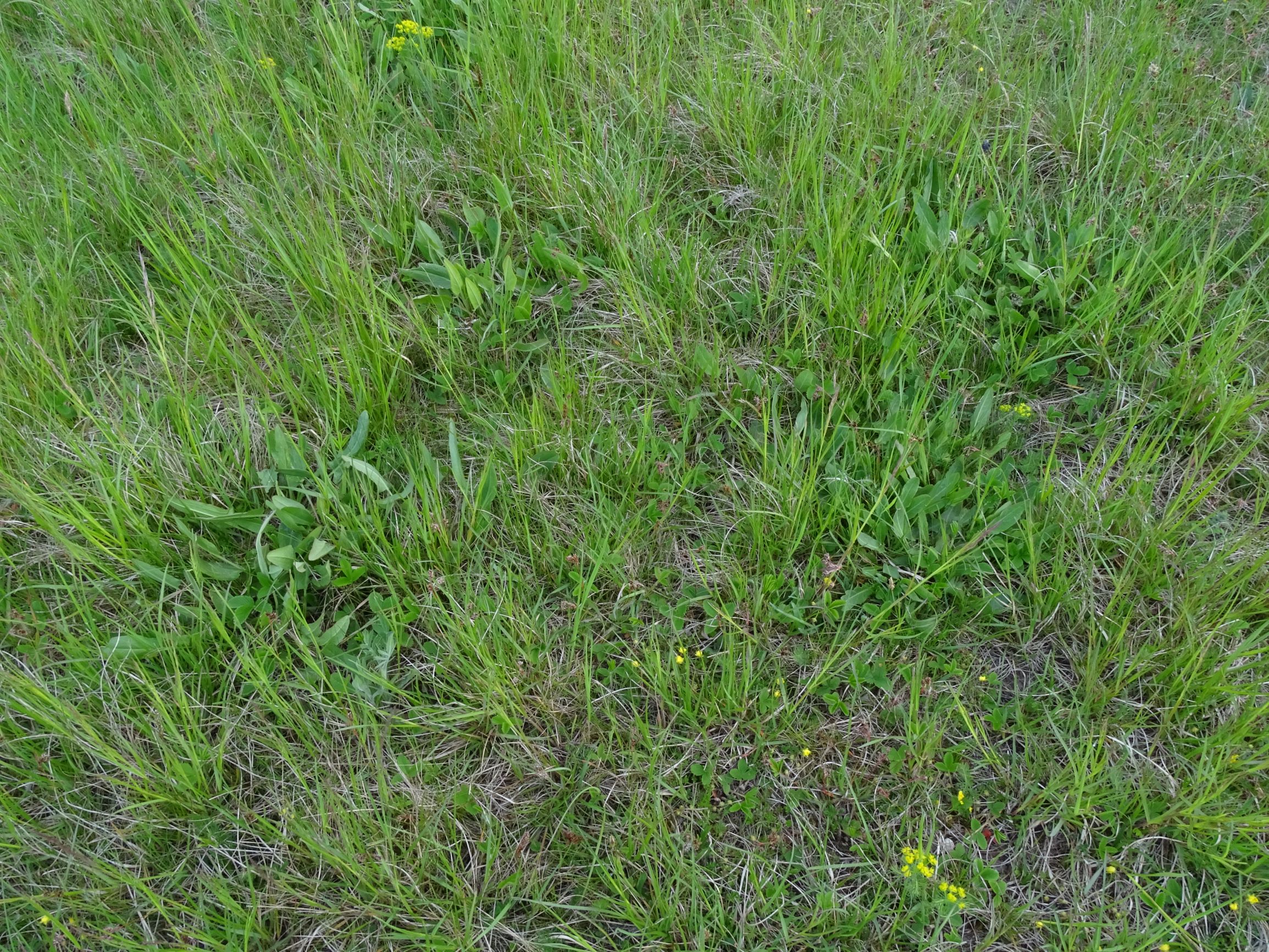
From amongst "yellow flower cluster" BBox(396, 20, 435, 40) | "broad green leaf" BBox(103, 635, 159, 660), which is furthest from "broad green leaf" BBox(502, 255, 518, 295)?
"broad green leaf" BBox(103, 635, 159, 660)

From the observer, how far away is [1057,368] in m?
2.31

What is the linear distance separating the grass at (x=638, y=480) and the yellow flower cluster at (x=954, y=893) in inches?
1.1

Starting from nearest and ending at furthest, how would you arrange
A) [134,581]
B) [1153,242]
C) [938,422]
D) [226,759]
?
[226,759] < [134,581] < [938,422] < [1153,242]

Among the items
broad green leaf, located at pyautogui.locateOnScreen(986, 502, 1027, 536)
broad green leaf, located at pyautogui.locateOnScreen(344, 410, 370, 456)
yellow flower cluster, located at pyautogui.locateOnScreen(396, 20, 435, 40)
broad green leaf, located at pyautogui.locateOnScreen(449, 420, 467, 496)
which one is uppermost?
yellow flower cluster, located at pyautogui.locateOnScreen(396, 20, 435, 40)

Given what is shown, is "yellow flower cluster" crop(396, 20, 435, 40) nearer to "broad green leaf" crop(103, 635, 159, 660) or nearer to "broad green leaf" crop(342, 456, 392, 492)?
"broad green leaf" crop(342, 456, 392, 492)

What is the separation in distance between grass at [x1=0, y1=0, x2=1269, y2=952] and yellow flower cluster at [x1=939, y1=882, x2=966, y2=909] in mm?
28

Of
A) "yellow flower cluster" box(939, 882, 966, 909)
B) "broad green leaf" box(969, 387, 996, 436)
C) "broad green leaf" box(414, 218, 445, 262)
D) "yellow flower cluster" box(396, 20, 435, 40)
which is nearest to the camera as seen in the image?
"yellow flower cluster" box(939, 882, 966, 909)

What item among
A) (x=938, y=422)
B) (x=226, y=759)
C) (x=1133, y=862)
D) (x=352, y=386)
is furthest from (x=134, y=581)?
(x=1133, y=862)

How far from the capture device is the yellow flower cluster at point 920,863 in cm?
165

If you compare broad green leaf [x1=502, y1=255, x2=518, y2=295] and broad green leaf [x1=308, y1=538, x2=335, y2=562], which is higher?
broad green leaf [x1=502, y1=255, x2=518, y2=295]

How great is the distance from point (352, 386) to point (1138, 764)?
202 cm

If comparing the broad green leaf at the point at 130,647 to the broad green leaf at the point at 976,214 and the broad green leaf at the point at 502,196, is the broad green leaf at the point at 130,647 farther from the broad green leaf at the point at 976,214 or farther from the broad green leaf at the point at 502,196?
the broad green leaf at the point at 976,214

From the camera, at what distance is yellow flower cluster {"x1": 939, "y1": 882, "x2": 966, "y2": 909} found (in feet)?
5.33

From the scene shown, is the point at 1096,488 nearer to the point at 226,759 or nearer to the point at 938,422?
the point at 938,422
